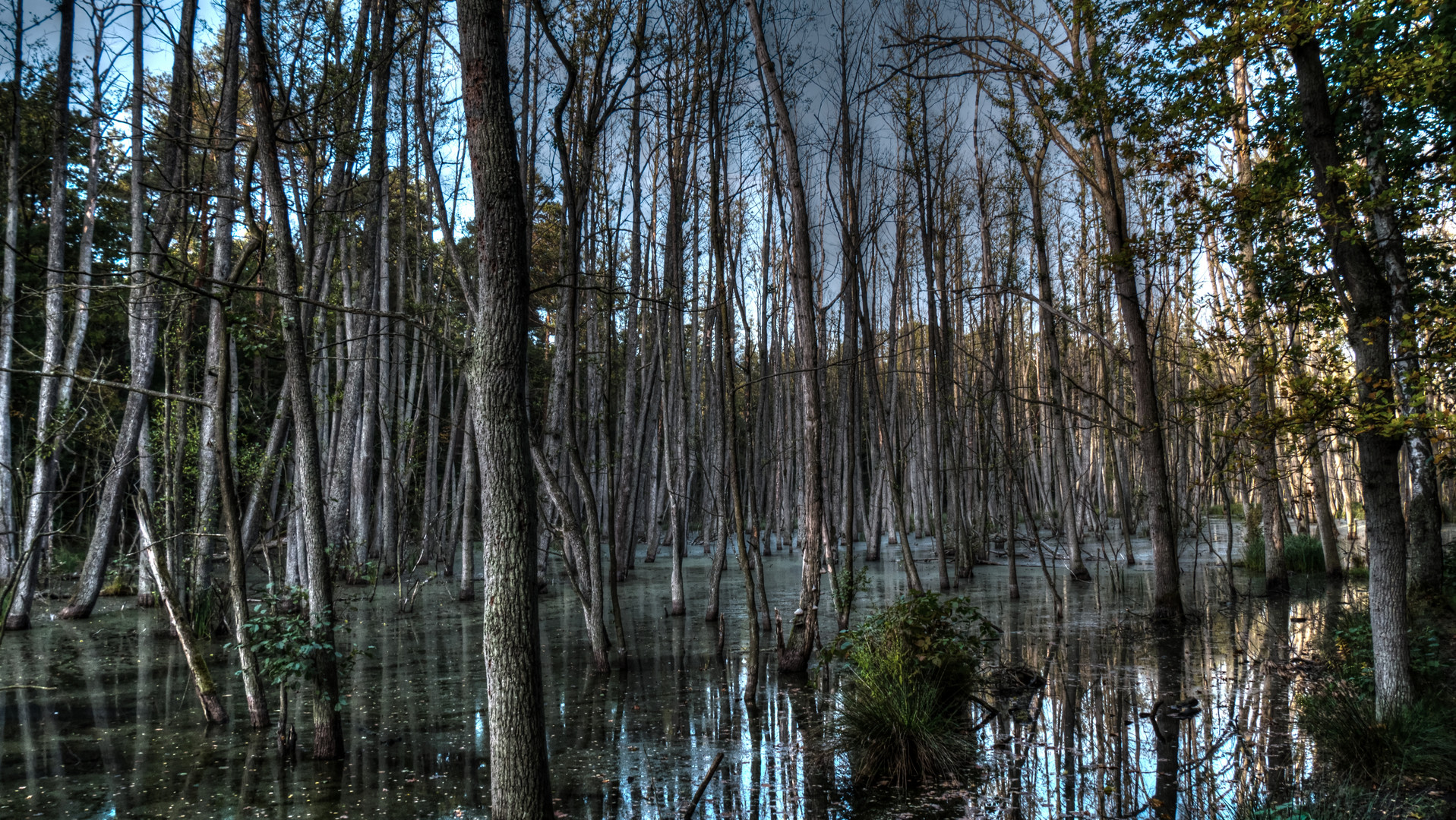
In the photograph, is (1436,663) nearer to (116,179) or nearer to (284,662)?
(284,662)

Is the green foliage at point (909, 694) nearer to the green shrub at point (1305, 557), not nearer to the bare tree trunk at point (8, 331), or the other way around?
the bare tree trunk at point (8, 331)

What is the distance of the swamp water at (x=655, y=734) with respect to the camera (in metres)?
4.58

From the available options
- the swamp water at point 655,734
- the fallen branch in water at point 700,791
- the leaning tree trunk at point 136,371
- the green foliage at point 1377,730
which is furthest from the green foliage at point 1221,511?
the leaning tree trunk at point 136,371

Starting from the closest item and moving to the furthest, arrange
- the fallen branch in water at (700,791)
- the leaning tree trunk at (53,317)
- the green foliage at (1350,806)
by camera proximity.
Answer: the green foliage at (1350,806) → the fallen branch in water at (700,791) → the leaning tree trunk at (53,317)

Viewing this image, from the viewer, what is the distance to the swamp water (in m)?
4.58

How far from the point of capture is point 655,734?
6.05m

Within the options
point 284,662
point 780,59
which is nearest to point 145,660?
point 284,662

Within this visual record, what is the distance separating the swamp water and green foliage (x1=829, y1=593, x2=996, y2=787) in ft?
0.57

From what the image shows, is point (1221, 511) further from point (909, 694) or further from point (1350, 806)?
point (1350, 806)

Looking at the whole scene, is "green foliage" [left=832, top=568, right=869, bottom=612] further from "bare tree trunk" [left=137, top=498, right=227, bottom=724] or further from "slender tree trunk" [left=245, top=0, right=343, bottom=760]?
"bare tree trunk" [left=137, top=498, right=227, bottom=724]

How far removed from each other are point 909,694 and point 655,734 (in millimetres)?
2039

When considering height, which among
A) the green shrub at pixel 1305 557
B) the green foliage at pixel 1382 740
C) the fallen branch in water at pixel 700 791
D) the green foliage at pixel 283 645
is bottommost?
the green shrub at pixel 1305 557

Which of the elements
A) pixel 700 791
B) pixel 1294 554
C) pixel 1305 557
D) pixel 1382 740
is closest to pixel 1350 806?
pixel 1382 740

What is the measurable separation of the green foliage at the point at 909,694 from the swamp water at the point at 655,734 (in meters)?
0.17
